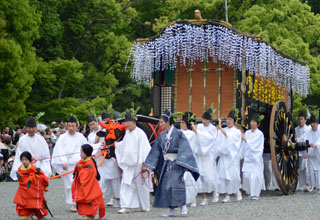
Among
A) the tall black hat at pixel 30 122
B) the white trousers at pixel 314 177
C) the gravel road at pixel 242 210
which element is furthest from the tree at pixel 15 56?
the white trousers at pixel 314 177

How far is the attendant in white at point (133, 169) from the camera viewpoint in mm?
11133

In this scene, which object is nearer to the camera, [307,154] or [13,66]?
[307,154]

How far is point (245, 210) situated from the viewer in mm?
10914

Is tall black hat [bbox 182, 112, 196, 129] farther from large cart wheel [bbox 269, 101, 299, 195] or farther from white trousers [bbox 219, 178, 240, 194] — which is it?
large cart wheel [bbox 269, 101, 299, 195]

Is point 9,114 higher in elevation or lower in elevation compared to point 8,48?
lower

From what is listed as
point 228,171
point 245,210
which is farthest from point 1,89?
point 245,210

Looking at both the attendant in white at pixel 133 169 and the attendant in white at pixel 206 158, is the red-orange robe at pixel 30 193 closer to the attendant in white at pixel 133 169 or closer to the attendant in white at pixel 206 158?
the attendant in white at pixel 133 169

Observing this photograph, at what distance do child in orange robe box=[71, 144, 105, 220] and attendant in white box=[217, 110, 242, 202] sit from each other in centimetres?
360

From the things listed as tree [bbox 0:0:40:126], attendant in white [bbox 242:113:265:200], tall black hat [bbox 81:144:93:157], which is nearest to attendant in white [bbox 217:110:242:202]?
attendant in white [bbox 242:113:265:200]

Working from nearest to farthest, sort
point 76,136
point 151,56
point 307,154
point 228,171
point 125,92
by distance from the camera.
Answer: point 76,136, point 228,171, point 307,154, point 151,56, point 125,92

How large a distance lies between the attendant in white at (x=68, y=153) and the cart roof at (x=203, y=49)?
178 inches

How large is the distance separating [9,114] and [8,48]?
2.26m

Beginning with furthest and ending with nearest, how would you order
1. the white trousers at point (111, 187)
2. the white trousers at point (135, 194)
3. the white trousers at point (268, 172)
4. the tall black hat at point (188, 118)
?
the white trousers at point (268, 172) < the tall black hat at point (188, 118) < the white trousers at point (111, 187) < the white trousers at point (135, 194)

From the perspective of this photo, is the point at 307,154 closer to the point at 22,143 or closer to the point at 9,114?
the point at 22,143
